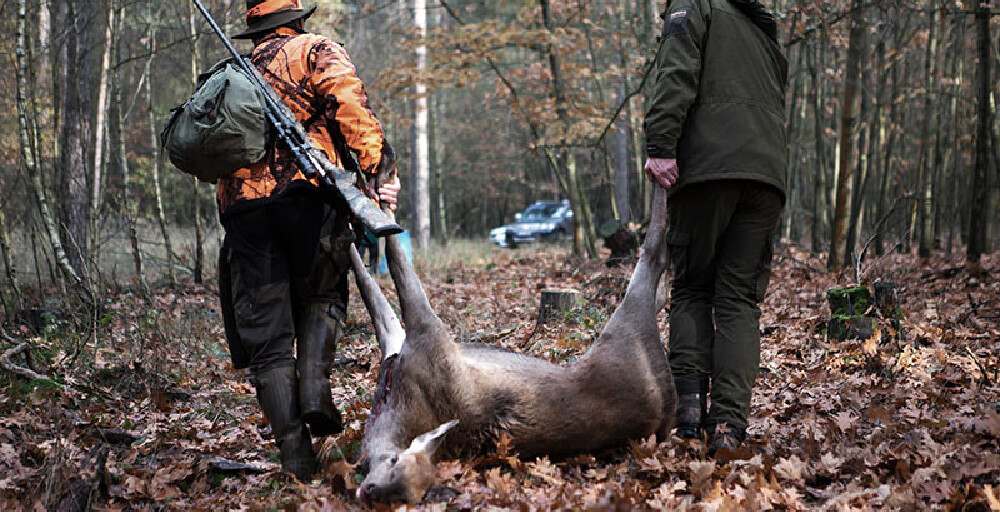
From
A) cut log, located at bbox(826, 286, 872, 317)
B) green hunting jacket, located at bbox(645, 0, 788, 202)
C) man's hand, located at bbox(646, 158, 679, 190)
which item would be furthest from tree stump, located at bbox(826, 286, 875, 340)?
man's hand, located at bbox(646, 158, 679, 190)

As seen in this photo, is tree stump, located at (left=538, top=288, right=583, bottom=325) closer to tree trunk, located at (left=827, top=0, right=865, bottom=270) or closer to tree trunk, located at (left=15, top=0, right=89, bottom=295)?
tree trunk, located at (left=15, top=0, right=89, bottom=295)

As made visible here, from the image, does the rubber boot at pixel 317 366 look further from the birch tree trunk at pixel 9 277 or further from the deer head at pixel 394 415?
the birch tree trunk at pixel 9 277

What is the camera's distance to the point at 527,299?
11.1 metres

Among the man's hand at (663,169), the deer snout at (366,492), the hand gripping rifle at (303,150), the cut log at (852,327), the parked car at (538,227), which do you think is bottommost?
the parked car at (538,227)

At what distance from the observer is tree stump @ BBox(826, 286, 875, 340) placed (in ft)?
Result: 21.1

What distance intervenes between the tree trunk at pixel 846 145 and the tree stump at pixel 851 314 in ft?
15.6

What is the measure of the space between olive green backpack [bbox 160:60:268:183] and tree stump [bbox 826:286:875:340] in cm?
480

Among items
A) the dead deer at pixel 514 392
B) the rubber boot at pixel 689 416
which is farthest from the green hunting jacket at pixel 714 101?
the rubber boot at pixel 689 416

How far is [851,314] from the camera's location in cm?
655

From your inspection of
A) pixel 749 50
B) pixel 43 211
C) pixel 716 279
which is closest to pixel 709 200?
pixel 716 279

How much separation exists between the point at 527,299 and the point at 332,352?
705 cm

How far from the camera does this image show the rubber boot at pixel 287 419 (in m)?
3.86

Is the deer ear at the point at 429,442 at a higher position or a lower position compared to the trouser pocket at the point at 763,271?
lower

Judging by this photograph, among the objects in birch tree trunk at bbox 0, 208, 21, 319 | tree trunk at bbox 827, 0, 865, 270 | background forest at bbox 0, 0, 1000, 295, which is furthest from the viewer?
tree trunk at bbox 827, 0, 865, 270
